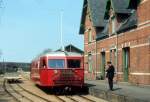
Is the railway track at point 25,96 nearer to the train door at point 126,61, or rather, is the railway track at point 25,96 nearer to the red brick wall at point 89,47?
the train door at point 126,61

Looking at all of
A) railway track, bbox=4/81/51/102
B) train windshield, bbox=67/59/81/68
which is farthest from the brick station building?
railway track, bbox=4/81/51/102

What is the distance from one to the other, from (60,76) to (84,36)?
2532 centimetres

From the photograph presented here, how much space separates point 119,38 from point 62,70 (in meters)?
10.1

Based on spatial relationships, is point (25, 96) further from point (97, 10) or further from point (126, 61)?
point (97, 10)

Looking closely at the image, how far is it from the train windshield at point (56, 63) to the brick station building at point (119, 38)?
558cm

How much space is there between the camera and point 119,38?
41.8 meters

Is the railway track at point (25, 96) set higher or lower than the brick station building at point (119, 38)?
lower

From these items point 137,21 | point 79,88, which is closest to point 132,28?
point 137,21

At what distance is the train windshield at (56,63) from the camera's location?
110ft

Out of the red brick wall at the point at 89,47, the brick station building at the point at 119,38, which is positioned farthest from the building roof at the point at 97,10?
the red brick wall at the point at 89,47

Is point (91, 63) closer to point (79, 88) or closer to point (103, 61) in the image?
point (103, 61)

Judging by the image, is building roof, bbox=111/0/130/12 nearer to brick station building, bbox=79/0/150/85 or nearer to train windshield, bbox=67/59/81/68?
brick station building, bbox=79/0/150/85

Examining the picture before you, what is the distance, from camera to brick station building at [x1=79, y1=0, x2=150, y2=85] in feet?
115

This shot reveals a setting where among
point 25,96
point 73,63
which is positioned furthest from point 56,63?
point 25,96
